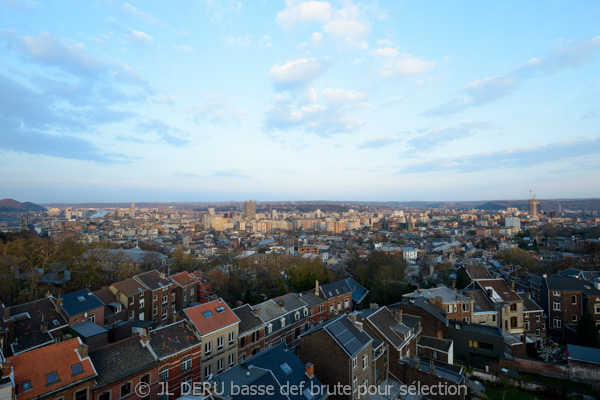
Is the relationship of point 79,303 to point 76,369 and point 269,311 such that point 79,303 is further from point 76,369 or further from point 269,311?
point 269,311

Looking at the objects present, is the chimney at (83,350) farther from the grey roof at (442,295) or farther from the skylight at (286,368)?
the grey roof at (442,295)

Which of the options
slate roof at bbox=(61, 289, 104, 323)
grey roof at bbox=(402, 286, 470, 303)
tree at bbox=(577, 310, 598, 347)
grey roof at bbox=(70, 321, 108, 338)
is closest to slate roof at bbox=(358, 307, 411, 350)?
grey roof at bbox=(402, 286, 470, 303)

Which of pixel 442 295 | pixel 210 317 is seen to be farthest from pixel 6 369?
pixel 442 295

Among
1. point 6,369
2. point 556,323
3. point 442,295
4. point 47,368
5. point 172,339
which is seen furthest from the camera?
point 556,323

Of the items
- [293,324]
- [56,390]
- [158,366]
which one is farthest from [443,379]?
[56,390]

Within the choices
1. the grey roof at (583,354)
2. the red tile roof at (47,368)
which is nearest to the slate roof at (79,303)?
the red tile roof at (47,368)

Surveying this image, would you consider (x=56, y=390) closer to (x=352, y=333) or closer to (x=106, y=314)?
(x=352, y=333)
